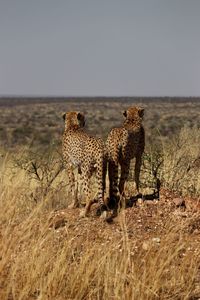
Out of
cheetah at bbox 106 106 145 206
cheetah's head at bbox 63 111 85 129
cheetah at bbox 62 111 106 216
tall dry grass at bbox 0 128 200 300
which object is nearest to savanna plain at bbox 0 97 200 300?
tall dry grass at bbox 0 128 200 300

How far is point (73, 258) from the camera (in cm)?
448

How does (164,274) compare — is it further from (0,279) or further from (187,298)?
(0,279)

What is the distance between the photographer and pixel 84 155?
254 inches

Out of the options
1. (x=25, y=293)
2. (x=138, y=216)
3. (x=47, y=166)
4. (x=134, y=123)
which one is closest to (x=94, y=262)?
(x=25, y=293)

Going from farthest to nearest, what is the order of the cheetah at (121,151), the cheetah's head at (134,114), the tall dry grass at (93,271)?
1. the cheetah's head at (134,114)
2. the cheetah at (121,151)
3. the tall dry grass at (93,271)

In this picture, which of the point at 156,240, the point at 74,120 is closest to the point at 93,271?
the point at 156,240

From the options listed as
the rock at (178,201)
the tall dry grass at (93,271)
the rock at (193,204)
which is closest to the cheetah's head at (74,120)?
the rock at (178,201)

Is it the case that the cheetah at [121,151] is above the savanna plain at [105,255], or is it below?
above

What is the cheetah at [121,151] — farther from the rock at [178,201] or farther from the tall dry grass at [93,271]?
the tall dry grass at [93,271]

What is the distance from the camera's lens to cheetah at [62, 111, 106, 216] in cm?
627

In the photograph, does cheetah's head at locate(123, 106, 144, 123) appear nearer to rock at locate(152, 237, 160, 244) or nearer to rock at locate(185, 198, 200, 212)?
rock at locate(185, 198, 200, 212)

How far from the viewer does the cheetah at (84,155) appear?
6.27 meters

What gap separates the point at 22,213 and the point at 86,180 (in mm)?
739

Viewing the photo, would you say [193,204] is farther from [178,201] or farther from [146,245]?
[146,245]
